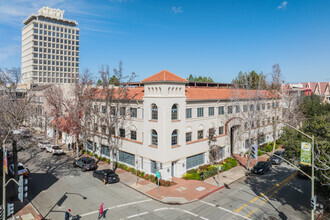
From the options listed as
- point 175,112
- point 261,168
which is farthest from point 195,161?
point 261,168

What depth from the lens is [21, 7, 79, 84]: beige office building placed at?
118m

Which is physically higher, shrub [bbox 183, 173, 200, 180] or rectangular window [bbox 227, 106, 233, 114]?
rectangular window [bbox 227, 106, 233, 114]

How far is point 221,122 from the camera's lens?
37.7m

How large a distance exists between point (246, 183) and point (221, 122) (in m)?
11.3

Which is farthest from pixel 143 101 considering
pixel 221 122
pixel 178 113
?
pixel 221 122

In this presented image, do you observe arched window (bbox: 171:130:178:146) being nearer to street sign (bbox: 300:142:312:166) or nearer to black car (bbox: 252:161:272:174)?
black car (bbox: 252:161:272:174)

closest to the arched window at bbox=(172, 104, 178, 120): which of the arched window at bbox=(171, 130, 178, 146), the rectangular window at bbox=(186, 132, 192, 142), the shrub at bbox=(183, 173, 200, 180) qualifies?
the arched window at bbox=(171, 130, 178, 146)

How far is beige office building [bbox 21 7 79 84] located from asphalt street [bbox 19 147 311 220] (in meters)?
97.6

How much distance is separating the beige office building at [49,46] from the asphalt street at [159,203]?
9761cm

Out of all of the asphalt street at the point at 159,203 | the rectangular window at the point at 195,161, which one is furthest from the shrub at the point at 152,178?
the rectangular window at the point at 195,161

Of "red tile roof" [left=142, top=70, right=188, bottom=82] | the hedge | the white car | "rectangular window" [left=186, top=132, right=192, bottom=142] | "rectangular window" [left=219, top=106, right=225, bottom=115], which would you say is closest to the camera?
"red tile roof" [left=142, top=70, right=188, bottom=82]

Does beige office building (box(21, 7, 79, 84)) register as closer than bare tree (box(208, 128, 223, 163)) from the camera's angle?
No

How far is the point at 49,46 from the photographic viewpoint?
4818 inches

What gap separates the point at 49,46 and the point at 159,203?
125513 mm
